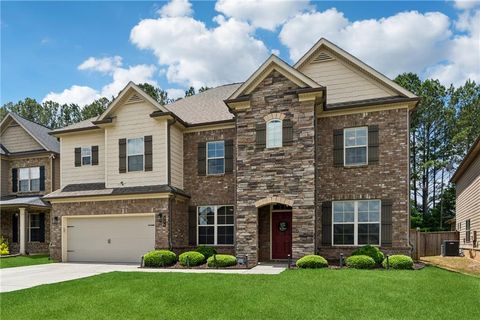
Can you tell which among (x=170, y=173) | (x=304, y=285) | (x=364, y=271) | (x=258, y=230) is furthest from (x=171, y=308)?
(x=170, y=173)

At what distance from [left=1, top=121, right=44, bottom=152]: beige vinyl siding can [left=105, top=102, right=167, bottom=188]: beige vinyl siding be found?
8.27m

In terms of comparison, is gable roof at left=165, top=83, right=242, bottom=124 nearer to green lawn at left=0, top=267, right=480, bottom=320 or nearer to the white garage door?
the white garage door

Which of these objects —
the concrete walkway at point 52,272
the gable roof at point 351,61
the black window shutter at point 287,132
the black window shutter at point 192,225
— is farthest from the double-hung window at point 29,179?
the gable roof at point 351,61

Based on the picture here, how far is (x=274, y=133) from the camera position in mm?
15875

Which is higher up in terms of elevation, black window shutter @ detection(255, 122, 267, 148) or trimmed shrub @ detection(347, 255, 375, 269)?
black window shutter @ detection(255, 122, 267, 148)

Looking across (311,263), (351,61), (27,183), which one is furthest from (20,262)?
(351,61)

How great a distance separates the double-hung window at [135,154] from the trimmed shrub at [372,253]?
10.2m

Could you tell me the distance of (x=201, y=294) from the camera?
9.56 m

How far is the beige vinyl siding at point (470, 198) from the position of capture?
58.9ft

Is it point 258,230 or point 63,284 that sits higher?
point 258,230

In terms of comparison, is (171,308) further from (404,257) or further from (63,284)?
(404,257)

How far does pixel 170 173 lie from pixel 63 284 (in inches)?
287

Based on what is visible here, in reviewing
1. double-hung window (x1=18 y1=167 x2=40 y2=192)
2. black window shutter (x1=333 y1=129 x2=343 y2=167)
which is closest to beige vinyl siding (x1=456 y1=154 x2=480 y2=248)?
black window shutter (x1=333 y1=129 x2=343 y2=167)

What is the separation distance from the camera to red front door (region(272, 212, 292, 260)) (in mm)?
17016
